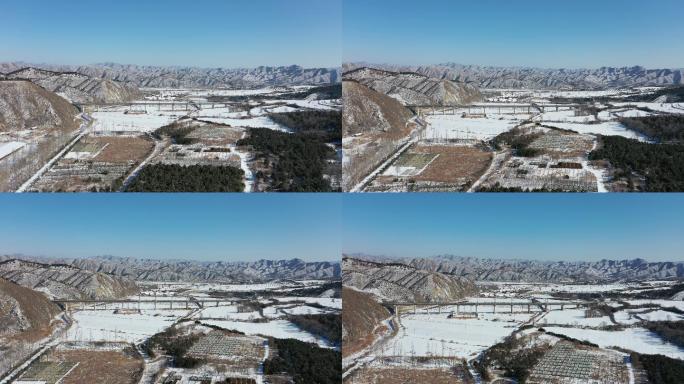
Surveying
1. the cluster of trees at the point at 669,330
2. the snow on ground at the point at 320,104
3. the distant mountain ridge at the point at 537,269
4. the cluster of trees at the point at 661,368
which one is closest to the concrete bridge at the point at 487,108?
the snow on ground at the point at 320,104

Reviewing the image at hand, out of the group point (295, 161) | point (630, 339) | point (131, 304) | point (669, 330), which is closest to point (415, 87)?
point (295, 161)

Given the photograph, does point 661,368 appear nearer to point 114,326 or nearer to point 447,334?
point 447,334

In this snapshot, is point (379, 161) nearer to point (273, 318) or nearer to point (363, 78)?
point (363, 78)

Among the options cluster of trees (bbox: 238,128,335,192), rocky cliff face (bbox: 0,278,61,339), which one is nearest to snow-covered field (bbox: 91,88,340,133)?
cluster of trees (bbox: 238,128,335,192)

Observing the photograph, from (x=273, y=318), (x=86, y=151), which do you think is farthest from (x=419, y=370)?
(x=86, y=151)

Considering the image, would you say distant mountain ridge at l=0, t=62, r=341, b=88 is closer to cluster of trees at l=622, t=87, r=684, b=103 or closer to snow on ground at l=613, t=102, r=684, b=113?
snow on ground at l=613, t=102, r=684, b=113

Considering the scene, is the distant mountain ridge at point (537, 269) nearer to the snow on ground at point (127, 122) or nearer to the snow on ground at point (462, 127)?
the snow on ground at point (462, 127)
